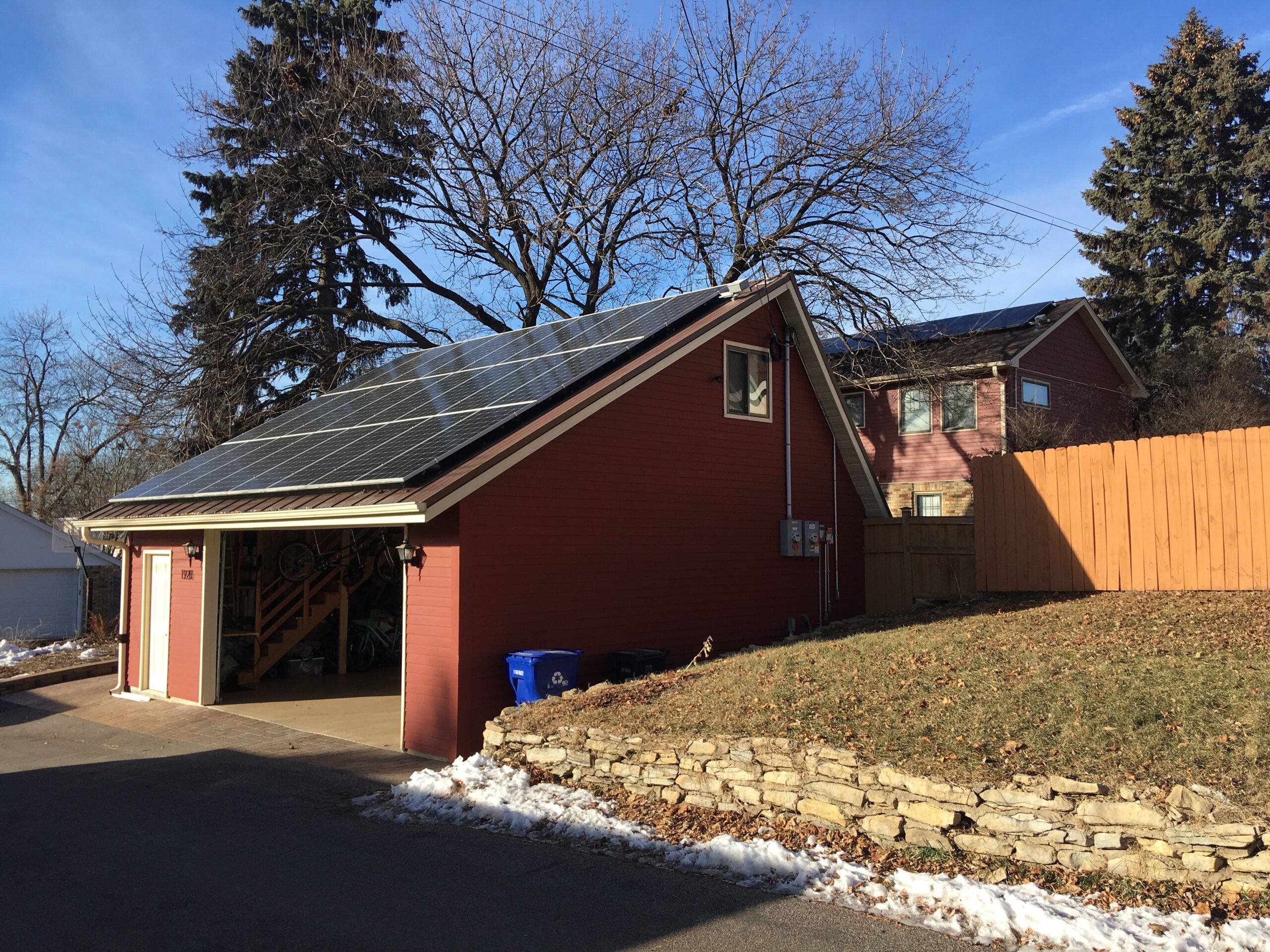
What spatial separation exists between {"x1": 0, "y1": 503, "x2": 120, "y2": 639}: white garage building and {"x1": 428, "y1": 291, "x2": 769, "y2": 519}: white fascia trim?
17.6 metres

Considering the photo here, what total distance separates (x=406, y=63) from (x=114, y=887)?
21.3 metres

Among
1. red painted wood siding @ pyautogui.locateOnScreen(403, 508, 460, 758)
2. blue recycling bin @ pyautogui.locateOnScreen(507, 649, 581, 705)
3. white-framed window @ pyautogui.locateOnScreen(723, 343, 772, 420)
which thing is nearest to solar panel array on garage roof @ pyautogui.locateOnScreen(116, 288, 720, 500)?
red painted wood siding @ pyautogui.locateOnScreen(403, 508, 460, 758)

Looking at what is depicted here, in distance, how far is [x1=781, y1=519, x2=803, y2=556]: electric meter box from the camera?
14891mm

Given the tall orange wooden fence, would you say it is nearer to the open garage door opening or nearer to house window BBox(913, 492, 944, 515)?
the open garage door opening

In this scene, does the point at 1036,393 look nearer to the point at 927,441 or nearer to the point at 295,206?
the point at 927,441

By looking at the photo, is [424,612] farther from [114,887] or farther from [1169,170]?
[1169,170]

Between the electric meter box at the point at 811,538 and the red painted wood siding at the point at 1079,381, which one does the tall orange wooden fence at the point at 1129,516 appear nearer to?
the electric meter box at the point at 811,538

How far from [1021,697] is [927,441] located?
62.0 ft

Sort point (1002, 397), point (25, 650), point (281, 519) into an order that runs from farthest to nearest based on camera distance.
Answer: point (1002, 397), point (25, 650), point (281, 519)

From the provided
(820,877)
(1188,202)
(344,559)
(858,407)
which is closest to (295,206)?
(344,559)

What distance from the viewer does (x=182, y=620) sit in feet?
48.3

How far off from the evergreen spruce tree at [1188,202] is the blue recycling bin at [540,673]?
27126 millimetres

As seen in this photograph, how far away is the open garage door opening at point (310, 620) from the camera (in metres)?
14.7

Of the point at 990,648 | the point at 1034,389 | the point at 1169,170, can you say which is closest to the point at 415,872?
the point at 990,648
